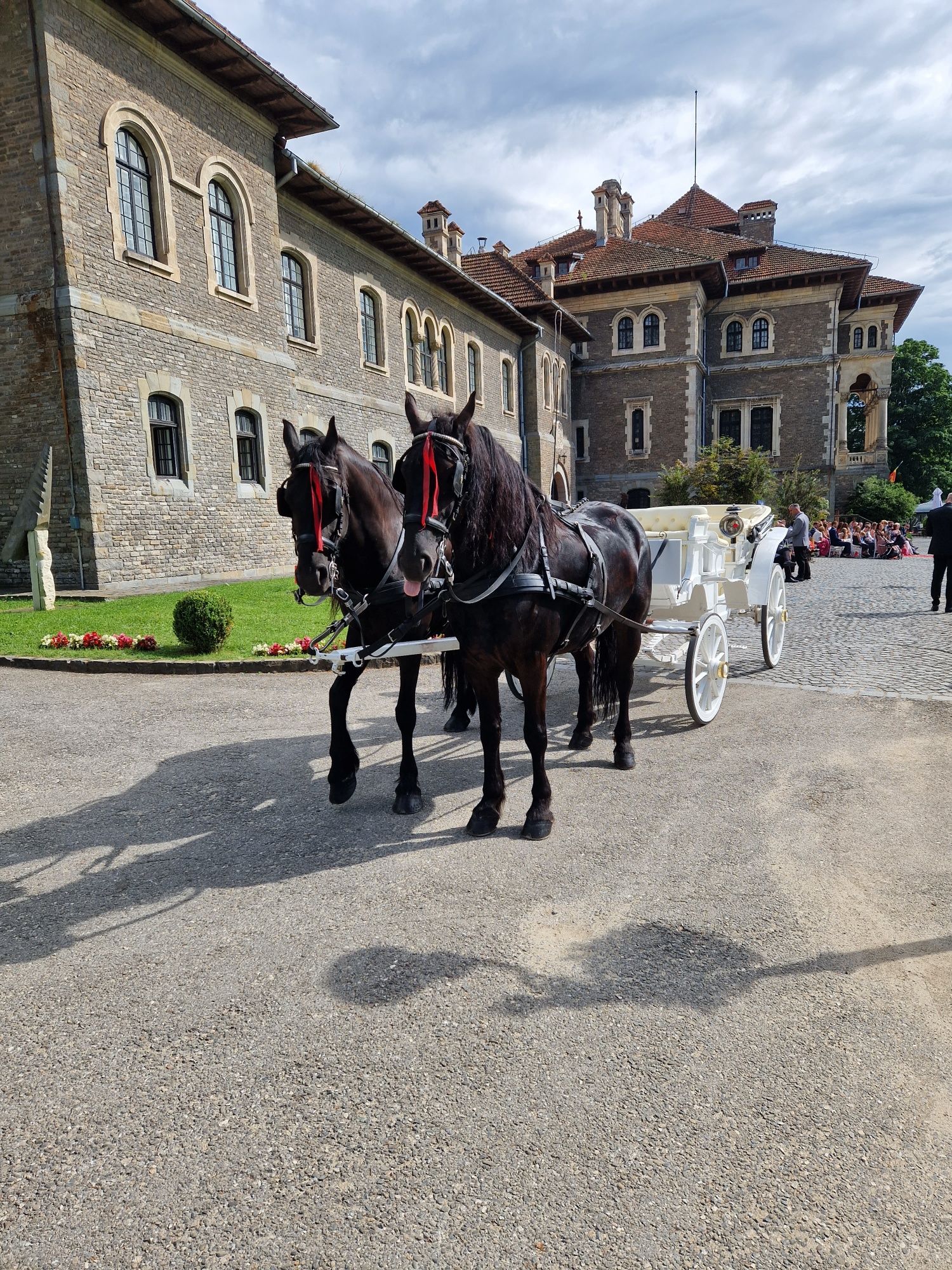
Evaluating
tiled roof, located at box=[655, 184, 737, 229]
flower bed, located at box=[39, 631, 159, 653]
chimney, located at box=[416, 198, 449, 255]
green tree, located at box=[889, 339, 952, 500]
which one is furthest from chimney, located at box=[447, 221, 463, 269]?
green tree, located at box=[889, 339, 952, 500]

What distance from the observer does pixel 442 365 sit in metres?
27.6

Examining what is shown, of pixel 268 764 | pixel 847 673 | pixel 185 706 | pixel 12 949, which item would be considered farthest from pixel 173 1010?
pixel 847 673

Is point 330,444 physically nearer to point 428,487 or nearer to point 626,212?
point 428,487

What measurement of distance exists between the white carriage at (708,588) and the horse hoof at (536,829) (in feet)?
7.12

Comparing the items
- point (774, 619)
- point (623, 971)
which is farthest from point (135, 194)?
point (623, 971)

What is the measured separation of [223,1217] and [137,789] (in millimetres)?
3467

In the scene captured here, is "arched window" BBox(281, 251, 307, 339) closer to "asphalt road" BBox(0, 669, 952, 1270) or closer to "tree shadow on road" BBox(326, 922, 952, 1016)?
"asphalt road" BBox(0, 669, 952, 1270)

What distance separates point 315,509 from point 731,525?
5.37 m

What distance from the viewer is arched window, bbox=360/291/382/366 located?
22.8m

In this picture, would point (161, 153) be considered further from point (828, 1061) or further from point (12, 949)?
point (828, 1061)

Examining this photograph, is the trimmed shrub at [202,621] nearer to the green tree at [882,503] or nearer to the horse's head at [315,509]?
the horse's head at [315,509]

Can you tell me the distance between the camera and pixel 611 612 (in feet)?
16.0

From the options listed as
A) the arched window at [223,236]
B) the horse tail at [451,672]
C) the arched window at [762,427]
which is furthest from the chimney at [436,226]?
the horse tail at [451,672]

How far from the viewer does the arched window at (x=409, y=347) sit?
81.8ft
